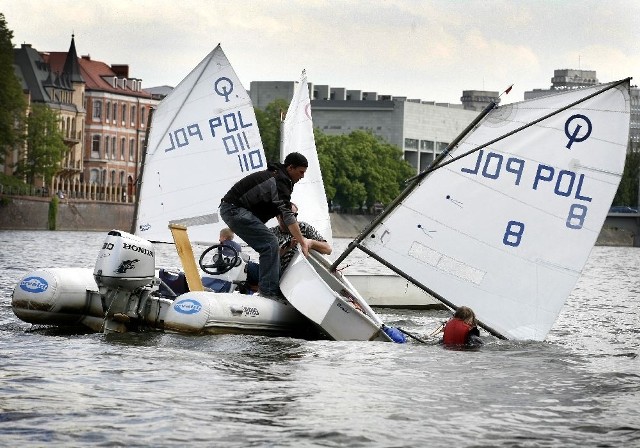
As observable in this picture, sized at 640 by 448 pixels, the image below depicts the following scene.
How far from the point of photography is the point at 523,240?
21.1m

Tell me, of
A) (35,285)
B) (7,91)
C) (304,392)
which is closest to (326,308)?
(35,285)

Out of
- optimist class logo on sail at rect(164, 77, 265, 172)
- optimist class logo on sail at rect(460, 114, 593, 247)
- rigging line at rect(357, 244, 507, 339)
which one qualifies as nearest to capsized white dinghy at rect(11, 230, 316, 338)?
rigging line at rect(357, 244, 507, 339)

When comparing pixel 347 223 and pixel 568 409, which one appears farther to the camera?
pixel 347 223

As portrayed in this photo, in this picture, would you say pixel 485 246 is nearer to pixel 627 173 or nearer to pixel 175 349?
pixel 175 349

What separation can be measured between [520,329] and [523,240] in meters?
1.15

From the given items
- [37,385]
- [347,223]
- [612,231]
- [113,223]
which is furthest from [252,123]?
[612,231]

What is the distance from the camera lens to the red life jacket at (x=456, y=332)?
67.6ft

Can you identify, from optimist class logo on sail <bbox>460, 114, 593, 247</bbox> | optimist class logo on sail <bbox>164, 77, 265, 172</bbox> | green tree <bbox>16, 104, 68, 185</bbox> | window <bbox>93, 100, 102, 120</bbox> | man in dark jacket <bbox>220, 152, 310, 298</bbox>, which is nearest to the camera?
man in dark jacket <bbox>220, 152, 310, 298</bbox>

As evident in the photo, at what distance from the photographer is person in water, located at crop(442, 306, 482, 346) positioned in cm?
2056

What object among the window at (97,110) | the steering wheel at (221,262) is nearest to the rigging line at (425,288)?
the steering wheel at (221,262)

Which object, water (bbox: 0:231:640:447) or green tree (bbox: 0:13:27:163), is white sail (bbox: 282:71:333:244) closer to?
water (bbox: 0:231:640:447)

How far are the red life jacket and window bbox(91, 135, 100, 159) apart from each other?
127m

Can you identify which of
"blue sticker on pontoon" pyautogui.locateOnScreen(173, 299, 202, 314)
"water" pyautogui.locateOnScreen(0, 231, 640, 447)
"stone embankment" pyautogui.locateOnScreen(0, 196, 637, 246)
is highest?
"stone embankment" pyautogui.locateOnScreen(0, 196, 637, 246)

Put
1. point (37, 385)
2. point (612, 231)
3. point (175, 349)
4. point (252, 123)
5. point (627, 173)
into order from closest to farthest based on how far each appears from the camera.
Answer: point (37, 385)
point (175, 349)
point (252, 123)
point (612, 231)
point (627, 173)
